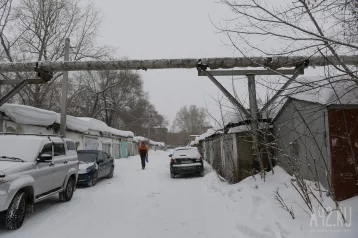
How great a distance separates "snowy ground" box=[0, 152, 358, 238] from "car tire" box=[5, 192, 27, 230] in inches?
5.1

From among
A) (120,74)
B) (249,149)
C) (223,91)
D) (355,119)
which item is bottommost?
(249,149)

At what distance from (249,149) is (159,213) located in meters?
3.98

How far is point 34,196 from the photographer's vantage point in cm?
672

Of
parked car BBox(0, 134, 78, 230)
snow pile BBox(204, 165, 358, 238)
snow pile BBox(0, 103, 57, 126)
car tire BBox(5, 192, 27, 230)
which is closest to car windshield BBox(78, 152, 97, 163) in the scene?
snow pile BBox(0, 103, 57, 126)

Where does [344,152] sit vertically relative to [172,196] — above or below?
above

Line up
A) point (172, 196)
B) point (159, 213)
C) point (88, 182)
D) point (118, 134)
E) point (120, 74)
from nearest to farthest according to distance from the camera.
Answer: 1. point (159, 213)
2. point (172, 196)
3. point (88, 182)
4. point (118, 134)
5. point (120, 74)

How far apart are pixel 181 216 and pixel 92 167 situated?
6.43 meters

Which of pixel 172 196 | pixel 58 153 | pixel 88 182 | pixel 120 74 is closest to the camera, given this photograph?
pixel 58 153

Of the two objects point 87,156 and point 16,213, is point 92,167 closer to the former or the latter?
point 87,156

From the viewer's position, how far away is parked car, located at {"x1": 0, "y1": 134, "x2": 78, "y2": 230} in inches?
230

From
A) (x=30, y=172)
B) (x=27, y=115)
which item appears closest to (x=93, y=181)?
(x=27, y=115)

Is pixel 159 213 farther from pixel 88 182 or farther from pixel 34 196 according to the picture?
pixel 88 182

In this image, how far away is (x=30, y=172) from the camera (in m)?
6.67

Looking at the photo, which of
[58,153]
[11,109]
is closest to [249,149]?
[58,153]
